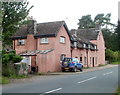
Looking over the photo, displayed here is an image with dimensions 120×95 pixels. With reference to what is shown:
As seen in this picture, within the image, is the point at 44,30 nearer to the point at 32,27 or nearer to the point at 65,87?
the point at 32,27

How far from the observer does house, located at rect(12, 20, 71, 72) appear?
29531 millimetres

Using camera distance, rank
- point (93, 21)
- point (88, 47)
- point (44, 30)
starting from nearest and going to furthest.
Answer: point (44, 30) < point (88, 47) < point (93, 21)

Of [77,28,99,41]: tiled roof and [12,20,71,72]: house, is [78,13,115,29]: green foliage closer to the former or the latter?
[77,28,99,41]: tiled roof

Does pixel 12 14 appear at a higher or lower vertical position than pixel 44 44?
higher

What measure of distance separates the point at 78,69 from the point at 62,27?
671 cm

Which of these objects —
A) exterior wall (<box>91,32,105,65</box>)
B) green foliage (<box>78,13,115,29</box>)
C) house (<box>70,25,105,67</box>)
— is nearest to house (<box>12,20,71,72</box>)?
house (<box>70,25,105,67</box>)

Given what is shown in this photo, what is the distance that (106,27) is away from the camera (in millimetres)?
92562

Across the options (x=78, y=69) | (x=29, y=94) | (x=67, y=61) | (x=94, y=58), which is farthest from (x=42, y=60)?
(x=94, y=58)

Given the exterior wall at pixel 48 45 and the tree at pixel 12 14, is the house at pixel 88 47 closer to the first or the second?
the exterior wall at pixel 48 45

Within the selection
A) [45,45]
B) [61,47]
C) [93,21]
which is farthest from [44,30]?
[93,21]

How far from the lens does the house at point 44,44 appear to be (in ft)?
96.9

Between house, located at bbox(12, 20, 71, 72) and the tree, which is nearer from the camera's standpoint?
the tree

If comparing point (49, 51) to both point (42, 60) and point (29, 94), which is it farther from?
point (29, 94)

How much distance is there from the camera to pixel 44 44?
3250 centimetres
